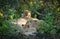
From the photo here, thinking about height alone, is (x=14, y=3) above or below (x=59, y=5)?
above

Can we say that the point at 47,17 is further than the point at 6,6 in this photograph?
Yes

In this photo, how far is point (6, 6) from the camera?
3.88 m

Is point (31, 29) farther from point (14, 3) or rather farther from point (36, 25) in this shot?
point (14, 3)

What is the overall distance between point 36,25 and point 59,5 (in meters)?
1.09

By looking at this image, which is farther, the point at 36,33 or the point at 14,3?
the point at 36,33

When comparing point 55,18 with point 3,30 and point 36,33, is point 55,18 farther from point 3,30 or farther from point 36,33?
point 3,30

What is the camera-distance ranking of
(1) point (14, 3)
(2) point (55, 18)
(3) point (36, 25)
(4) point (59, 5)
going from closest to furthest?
(1) point (14, 3) < (4) point (59, 5) < (2) point (55, 18) < (3) point (36, 25)

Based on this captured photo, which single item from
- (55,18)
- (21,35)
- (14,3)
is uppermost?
(14,3)

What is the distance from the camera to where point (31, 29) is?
19.7 ft

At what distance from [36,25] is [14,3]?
102 inches

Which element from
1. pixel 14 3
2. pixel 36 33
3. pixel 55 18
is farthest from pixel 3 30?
pixel 14 3

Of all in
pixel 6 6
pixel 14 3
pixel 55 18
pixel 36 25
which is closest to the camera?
pixel 14 3

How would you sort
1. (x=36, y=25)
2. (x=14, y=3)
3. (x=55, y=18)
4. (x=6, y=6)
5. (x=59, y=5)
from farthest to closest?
(x=36, y=25)
(x=55, y=18)
(x=59, y=5)
(x=6, y=6)
(x=14, y=3)

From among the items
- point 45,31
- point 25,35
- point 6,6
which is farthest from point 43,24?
point 6,6
